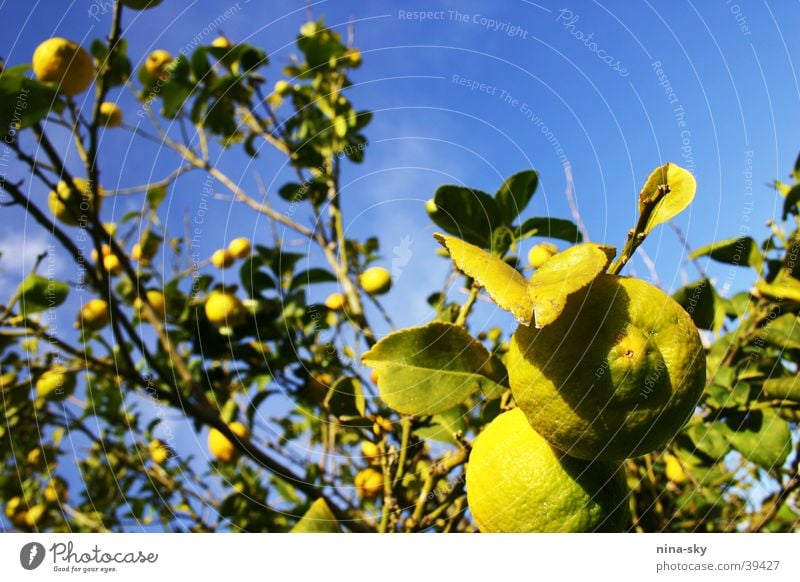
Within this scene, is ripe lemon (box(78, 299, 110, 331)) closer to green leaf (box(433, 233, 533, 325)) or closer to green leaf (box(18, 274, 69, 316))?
green leaf (box(18, 274, 69, 316))

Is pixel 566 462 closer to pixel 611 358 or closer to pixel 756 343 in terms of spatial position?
pixel 611 358

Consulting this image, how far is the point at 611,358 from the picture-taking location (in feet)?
1.44

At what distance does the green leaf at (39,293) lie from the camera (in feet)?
3.37

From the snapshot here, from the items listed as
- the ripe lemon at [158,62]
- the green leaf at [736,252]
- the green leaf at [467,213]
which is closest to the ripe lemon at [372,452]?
the green leaf at [467,213]

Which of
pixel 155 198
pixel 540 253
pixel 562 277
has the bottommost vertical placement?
pixel 562 277

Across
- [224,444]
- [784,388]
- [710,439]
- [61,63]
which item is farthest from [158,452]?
[784,388]

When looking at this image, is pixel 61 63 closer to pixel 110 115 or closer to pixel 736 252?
pixel 110 115

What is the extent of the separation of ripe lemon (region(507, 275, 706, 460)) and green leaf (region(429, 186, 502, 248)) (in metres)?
→ 0.32

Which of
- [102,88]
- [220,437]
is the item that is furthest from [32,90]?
[220,437]

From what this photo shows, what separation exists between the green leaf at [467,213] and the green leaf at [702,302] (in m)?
0.36

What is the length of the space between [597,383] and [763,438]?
1.86 feet

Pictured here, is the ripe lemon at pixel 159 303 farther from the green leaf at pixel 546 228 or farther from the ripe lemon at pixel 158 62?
the green leaf at pixel 546 228
